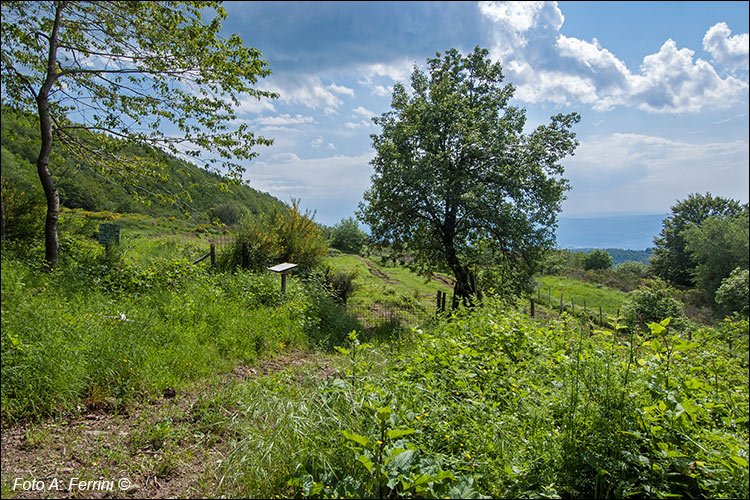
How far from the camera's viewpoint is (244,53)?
6.55 metres

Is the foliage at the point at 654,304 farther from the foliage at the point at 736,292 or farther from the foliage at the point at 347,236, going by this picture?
the foliage at the point at 347,236

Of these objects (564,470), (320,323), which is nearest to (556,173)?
(320,323)

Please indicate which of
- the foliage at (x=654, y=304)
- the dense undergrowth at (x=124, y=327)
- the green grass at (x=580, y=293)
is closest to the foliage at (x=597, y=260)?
the green grass at (x=580, y=293)

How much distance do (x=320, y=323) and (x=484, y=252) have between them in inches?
252

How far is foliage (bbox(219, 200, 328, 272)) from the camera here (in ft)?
37.2

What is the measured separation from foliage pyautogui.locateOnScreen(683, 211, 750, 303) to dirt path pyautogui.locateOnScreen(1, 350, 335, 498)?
7.73m

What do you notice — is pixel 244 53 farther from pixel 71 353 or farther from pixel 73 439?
pixel 73 439

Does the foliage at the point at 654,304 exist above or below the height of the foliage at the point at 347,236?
below

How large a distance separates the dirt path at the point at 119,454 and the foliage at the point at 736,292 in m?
8.45

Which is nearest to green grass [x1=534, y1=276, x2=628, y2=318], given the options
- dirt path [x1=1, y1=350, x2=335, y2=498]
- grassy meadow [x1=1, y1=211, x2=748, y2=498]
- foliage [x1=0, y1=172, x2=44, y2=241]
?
grassy meadow [x1=1, y1=211, x2=748, y2=498]

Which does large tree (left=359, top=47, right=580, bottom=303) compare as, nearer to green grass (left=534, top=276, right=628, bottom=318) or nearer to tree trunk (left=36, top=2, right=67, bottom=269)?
green grass (left=534, top=276, right=628, bottom=318)

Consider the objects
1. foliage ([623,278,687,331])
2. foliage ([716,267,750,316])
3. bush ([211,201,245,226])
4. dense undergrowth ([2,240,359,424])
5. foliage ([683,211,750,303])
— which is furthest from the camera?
bush ([211,201,245,226])

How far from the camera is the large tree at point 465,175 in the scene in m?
9.95

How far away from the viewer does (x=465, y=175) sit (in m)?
10.1
